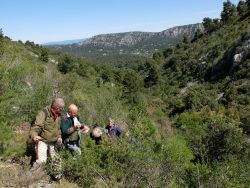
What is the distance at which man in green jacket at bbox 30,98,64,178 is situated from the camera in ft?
24.0

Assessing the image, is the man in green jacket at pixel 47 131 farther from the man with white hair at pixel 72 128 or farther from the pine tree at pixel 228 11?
the pine tree at pixel 228 11

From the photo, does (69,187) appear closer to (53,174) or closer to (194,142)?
(53,174)

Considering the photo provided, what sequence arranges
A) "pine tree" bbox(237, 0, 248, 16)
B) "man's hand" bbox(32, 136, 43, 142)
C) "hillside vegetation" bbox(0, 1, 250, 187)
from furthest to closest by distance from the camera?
"pine tree" bbox(237, 0, 248, 16)
"hillside vegetation" bbox(0, 1, 250, 187)
"man's hand" bbox(32, 136, 43, 142)

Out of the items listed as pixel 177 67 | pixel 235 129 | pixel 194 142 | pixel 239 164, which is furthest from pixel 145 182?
pixel 177 67

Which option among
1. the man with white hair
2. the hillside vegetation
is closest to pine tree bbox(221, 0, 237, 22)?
the hillside vegetation

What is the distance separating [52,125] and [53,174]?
870 mm

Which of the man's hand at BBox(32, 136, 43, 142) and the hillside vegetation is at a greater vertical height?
the man's hand at BBox(32, 136, 43, 142)

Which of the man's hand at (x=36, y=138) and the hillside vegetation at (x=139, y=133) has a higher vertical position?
the man's hand at (x=36, y=138)

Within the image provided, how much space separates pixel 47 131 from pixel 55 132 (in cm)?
17

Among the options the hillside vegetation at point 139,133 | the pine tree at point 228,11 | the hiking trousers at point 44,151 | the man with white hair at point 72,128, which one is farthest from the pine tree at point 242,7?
the hiking trousers at point 44,151

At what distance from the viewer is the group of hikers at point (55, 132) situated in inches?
289

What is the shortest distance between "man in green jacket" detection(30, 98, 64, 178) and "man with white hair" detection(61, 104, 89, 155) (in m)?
0.17

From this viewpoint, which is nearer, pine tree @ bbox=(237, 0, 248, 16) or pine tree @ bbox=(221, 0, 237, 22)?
pine tree @ bbox=(237, 0, 248, 16)

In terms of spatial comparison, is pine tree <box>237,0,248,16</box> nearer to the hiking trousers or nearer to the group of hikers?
the group of hikers
